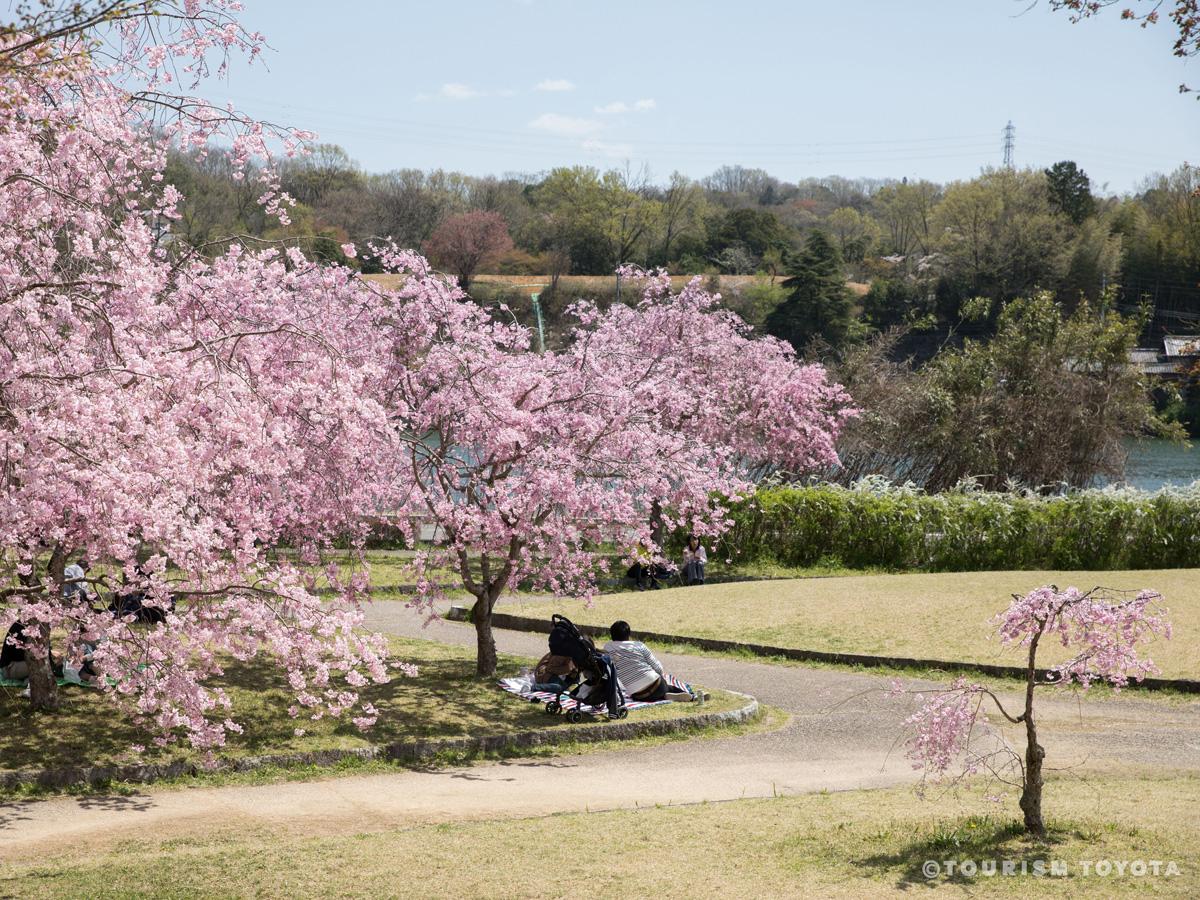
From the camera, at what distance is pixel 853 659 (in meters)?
14.8

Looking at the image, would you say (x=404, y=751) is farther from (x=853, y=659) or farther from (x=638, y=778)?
(x=853, y=659)

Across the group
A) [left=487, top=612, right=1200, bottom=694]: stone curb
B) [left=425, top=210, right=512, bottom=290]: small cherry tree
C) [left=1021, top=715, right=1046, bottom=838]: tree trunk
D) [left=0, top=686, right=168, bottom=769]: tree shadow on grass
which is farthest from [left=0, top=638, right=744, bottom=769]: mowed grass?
[left=425, top=210, right=512, bottom=290]: small cherry tree

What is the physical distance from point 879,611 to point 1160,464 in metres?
40.5

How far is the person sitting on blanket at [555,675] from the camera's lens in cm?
1209

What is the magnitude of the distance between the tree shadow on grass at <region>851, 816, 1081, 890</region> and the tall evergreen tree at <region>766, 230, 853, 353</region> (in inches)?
2352

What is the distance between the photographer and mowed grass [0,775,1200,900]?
6387mm

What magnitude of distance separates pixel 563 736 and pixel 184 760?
10.7 feet

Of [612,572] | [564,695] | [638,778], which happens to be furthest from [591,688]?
[612,572]

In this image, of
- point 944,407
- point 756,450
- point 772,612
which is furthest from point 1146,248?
point 772,612

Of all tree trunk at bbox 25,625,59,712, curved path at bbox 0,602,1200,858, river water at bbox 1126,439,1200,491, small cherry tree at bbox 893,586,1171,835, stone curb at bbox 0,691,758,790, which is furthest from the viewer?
river water at bbox 1126,439,1200,491

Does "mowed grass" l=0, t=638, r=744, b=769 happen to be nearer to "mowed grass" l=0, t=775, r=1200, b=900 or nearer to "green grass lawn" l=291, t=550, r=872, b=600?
"mowed grass" l=0, t=775, r=1200, b=900

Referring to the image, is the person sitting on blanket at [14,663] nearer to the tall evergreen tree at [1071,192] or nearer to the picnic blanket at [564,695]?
the picnic blanket at [564,695]

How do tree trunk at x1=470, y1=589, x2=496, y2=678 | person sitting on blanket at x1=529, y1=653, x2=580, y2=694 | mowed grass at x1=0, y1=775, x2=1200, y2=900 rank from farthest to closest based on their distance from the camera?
tree trunk at x1=470, y1=589, x2=496, y2=678
person sitting on blanket at x1=529, y1=653, x2=580, y2=694
mowed grass at x1=0, y1=775, x2=1200, y2=900

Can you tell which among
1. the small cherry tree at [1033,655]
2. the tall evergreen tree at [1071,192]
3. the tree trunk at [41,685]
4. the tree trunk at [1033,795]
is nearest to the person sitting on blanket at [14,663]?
the tree trunk at [41,685]
